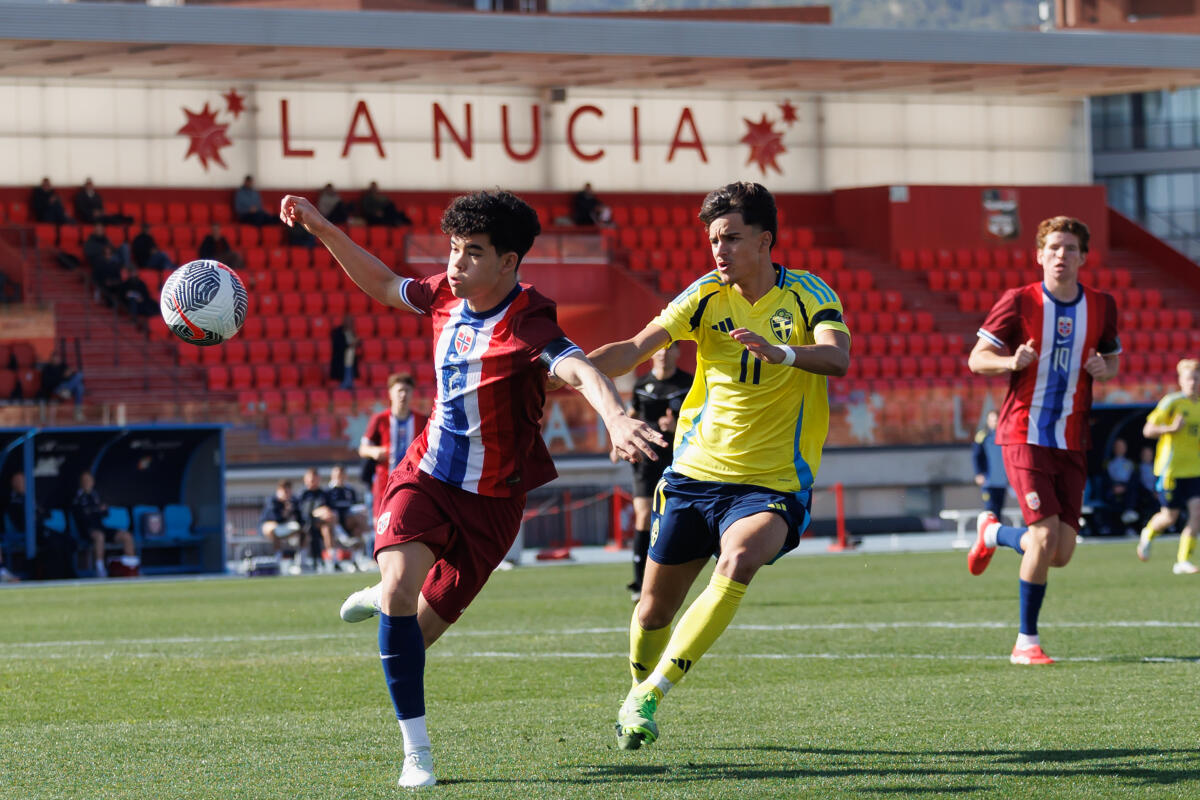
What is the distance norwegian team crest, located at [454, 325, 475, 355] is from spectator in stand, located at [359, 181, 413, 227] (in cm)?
2636

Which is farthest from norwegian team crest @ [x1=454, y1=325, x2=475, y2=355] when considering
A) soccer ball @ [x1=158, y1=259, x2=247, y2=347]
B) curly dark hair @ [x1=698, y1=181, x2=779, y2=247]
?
soccer ball @ [x1=158, y1=259, x2=247, y2=347]

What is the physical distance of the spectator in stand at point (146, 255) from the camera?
28562 millimetres

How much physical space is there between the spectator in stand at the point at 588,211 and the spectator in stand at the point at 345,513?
43.9 ft

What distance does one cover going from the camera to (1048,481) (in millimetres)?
8508

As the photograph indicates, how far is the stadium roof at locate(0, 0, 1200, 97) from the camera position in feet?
95.1

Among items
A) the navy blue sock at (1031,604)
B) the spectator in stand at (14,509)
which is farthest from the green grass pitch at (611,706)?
the spectator in stand at (14,509)

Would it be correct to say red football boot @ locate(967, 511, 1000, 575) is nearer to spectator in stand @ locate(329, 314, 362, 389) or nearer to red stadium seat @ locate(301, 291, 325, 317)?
spectator in stand @ locate(329, 314, 362, 389)

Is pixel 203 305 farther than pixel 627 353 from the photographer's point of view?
Yes

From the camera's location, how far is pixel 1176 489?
16250mm

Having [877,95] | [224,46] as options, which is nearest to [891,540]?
[224,46]

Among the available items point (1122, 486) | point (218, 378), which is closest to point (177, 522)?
point (218, 378)

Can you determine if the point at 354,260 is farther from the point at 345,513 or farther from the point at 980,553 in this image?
the point at 345,513

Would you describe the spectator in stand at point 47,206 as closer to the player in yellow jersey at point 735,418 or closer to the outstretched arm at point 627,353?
the player in yellow jersey at point 735,418

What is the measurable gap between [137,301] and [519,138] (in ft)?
35.1
